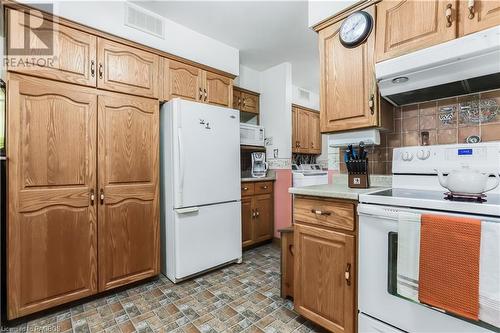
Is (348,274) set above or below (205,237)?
above

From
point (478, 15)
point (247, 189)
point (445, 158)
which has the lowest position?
point (247, 189)

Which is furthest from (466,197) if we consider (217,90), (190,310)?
(217,90)

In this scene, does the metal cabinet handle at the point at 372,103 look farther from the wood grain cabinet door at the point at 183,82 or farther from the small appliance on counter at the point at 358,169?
the wood grain cabinet door at the point at 183,82

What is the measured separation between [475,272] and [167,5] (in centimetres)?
268

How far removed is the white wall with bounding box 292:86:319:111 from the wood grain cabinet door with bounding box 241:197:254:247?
7.24 ft

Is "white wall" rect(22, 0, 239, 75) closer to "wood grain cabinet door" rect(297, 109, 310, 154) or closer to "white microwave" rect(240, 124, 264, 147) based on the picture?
"white microwave" rect(240, 124, 264, 147)

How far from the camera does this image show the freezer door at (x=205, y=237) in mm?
2174

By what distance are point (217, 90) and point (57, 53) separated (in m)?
1.38

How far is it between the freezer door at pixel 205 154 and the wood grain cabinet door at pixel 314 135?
2.28m

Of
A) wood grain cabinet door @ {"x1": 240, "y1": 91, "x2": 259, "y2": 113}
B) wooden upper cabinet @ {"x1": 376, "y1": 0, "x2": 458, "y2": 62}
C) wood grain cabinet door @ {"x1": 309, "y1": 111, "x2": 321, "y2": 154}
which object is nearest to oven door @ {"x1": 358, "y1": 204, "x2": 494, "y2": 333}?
wooden upper cabinet @ {"x1": 376, "y1": 0, "x2": 458, "y2": 62}

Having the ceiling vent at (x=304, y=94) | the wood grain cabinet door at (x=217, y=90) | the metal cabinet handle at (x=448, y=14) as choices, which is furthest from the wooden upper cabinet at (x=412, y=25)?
the ceiling vent at (x=304, y=94)

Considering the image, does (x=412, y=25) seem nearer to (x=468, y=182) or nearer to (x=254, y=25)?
(x=468, y=182)

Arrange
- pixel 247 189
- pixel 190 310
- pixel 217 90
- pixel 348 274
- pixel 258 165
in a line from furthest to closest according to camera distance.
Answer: pixel 258 165, pixel 247 189, pixel 217 90, pixel 190 310, pixel 348 274

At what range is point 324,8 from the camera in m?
1.77
